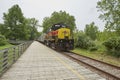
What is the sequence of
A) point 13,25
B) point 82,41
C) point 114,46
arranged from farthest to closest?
point 13,25, point 82,41, point 114,46

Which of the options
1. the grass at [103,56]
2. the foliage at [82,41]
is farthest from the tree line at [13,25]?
the grass at [103,56]

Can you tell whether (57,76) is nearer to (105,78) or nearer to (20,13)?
(105,78)

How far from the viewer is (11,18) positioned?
253 ft

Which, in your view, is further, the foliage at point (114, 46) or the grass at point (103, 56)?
the foliage at point (114, 46)

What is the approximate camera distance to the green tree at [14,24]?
3002 inches

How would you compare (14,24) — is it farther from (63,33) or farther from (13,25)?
(63,33)

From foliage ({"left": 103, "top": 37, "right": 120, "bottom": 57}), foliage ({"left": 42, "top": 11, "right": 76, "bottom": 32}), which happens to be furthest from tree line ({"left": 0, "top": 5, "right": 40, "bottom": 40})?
foliage ({"left": 103, "top": 37, "right": 120, "bottom": 57})

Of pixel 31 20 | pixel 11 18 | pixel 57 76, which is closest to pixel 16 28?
pixel 11 18

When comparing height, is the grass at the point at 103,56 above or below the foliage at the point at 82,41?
below

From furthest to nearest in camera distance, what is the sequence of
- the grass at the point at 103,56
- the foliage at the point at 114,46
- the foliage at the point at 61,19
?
1. the foliage at the point at 61,19
2. the foliage at the point at 114,46
3. the grass at the point at 103,56

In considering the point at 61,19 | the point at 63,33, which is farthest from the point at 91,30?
the point at 63,33

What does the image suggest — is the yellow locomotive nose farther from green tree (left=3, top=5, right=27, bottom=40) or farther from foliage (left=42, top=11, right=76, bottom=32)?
foliage (left=42, top=11, right=76, bottom=32)

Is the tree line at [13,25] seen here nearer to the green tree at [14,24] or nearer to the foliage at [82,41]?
the green tree at [14,24]

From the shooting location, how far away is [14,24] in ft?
253
